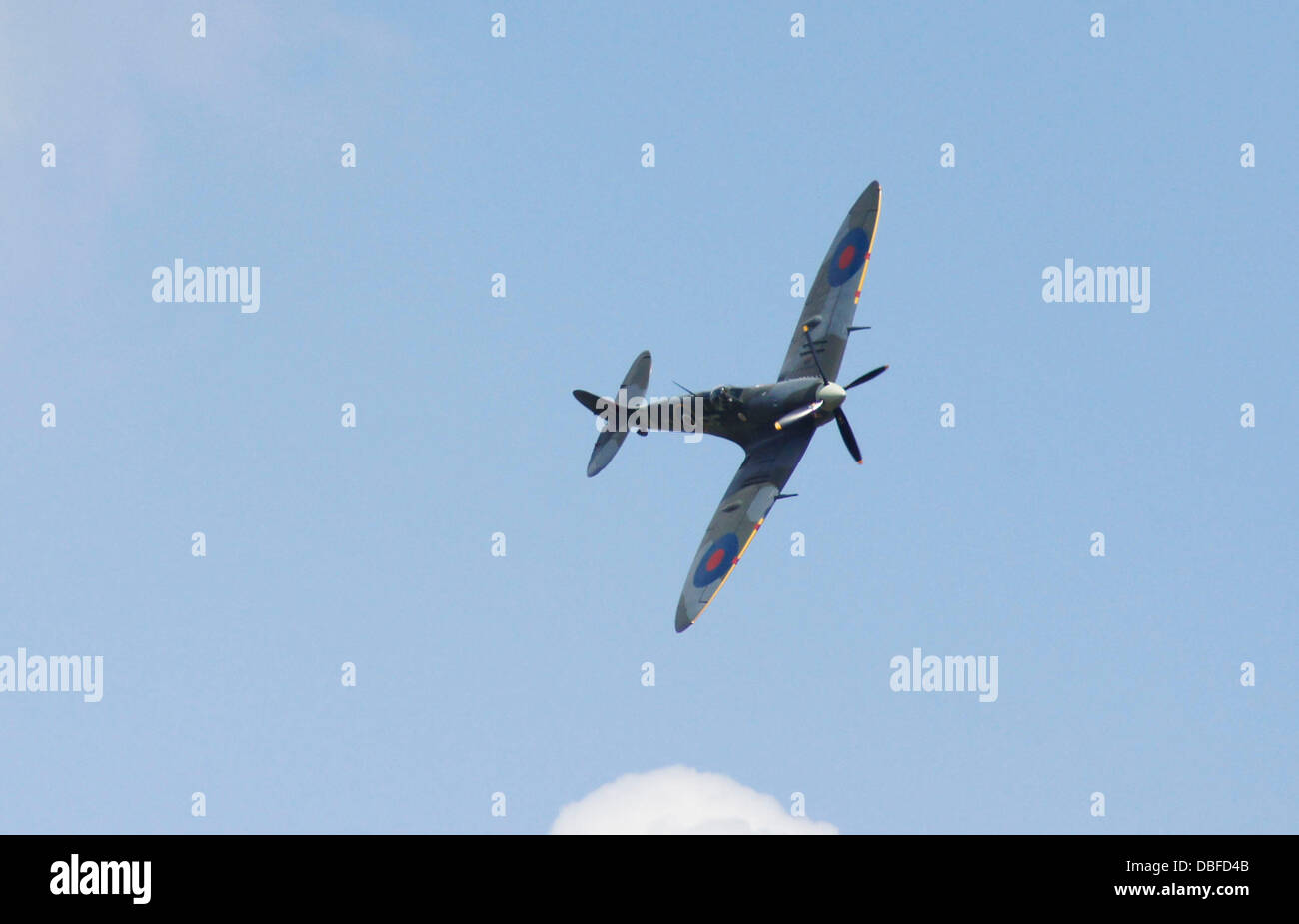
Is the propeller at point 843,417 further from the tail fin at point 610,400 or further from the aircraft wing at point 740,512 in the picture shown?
the tail fin at point 610,400

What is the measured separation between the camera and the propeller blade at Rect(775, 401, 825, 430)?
57.2 m

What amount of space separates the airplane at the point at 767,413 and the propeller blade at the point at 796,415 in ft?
0.12

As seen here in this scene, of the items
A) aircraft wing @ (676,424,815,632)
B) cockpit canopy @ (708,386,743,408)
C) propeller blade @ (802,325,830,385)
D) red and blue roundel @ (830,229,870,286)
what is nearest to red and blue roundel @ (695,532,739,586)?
aircraft wing @ (676,424,815,632)

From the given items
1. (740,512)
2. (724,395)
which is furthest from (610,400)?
(740,512)

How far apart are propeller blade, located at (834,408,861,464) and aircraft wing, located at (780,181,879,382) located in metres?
2.46

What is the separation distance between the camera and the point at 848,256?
205 ft

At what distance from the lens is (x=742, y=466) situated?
5991 centimetres

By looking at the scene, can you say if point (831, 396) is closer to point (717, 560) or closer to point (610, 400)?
point (717, 560)

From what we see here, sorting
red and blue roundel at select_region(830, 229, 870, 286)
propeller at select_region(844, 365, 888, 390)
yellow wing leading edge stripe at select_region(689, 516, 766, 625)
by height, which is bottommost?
yellow wing leading edge stripe at select_region(689, 516, 766, 625)

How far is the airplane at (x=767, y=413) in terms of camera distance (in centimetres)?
5700

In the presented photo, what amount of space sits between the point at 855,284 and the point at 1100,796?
74.0 feet

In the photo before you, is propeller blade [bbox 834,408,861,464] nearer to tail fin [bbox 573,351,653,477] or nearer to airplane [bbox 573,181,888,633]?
airplane [bbox 573,181,888,633]

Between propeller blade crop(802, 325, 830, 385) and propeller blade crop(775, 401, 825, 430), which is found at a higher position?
propeller blade crop(802, 325, 830, 385)
